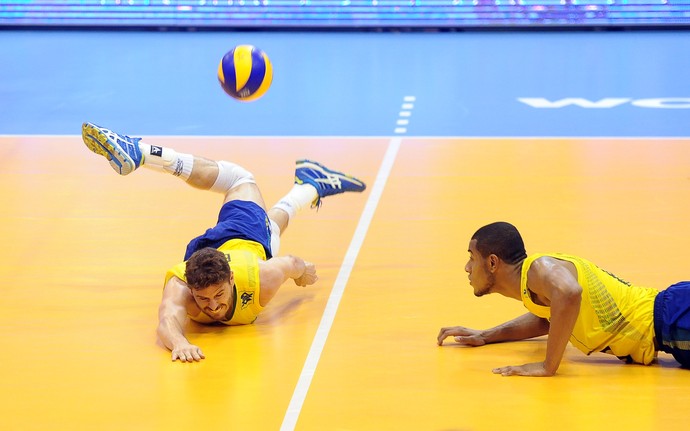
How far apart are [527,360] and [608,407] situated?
2.75 ft

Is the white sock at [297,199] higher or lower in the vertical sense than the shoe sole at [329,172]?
lower

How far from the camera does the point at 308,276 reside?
25.7 ft

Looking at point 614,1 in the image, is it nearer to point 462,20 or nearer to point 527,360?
point 462,20

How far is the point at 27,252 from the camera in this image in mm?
8930

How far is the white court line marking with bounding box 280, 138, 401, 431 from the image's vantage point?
19.8ft

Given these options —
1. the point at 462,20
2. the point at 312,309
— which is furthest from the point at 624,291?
the point at 462,20

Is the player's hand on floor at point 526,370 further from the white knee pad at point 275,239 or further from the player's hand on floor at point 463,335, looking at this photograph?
the white knee pad at point 275,239

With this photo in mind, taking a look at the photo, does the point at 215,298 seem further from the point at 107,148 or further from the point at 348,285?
the point at 107,148

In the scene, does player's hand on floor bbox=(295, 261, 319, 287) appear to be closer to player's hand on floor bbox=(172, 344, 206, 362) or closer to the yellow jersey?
player's hand on floor bbox=(172, 344, 206, 362)

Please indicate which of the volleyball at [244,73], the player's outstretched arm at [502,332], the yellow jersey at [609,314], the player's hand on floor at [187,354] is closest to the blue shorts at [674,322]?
the yellow jersey at [609,314]

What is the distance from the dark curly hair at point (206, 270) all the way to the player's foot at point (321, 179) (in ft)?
8.02

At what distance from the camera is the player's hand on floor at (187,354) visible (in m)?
6.66

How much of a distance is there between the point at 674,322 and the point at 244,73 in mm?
4454

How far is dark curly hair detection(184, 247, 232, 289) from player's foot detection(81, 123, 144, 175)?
1.59 meters
